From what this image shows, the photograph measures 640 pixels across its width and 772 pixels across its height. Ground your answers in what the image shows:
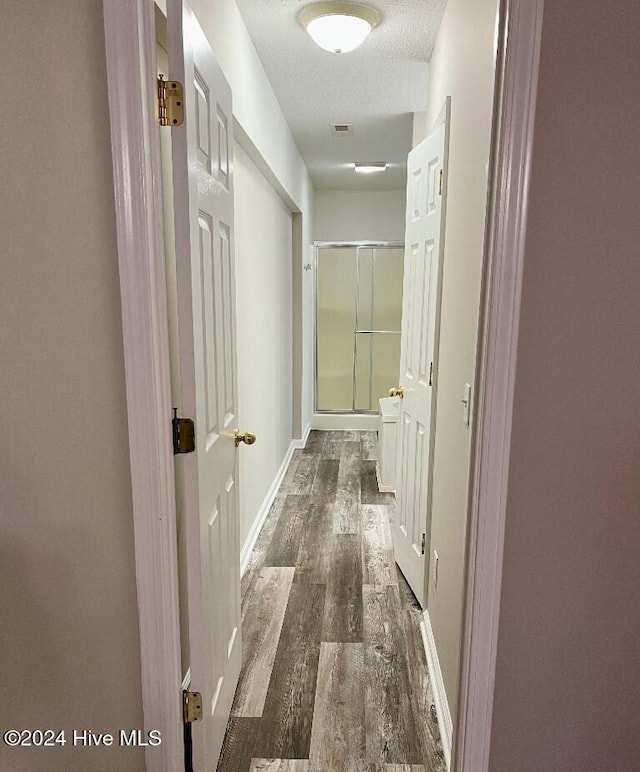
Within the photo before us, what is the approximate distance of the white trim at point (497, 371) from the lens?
1067mm

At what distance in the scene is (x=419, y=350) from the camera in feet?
8.26

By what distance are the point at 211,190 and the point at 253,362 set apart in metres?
1.77

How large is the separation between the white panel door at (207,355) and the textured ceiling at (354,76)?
3.49ft

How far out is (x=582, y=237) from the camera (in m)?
1.11

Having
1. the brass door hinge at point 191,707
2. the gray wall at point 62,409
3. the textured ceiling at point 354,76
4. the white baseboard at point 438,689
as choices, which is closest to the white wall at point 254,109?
the textured ceiling at point 354,76

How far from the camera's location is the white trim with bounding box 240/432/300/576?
2960mm

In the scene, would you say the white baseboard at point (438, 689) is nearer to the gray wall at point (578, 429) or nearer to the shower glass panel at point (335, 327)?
the gray wall at point (578, 429)

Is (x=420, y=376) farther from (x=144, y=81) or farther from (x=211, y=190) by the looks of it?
(x=144, y=81)

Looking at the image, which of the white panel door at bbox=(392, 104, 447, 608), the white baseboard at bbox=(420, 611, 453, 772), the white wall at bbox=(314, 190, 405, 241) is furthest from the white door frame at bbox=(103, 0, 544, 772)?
the white wall at bbox=(314, 190, 405, 241)

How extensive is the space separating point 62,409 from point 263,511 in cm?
251

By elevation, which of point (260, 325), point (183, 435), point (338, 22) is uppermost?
point (338, 22)

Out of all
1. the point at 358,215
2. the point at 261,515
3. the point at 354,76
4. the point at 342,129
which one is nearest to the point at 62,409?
the point at 261,515

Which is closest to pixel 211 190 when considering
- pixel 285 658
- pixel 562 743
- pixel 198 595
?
pixel 198 595

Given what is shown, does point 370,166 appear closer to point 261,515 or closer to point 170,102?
point 261,515
